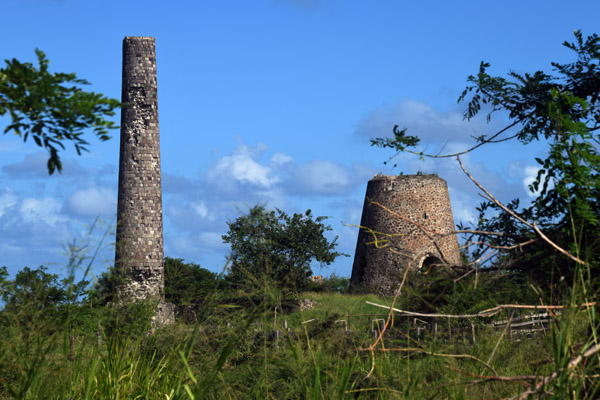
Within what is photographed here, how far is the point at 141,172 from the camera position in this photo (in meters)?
18.9

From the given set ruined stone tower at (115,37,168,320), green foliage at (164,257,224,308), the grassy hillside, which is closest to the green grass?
the grassy hillside

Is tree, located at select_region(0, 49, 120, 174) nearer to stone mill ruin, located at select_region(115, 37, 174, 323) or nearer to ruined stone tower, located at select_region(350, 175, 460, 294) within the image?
stone mill ruin, located at select_region(115, 37, 174, 323)

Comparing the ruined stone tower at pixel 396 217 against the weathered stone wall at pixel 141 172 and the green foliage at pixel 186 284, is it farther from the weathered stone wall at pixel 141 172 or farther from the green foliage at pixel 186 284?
the weathered stone wall at pixel 141 172

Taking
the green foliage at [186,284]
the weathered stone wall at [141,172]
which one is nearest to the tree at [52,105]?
the weathered stone wall at [141,172]

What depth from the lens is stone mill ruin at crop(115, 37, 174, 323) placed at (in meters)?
18.8

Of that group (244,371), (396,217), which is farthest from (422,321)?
(396,217)

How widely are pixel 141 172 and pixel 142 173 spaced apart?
0.15 ft

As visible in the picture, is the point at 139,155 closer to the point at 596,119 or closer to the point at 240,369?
the point at 240,369

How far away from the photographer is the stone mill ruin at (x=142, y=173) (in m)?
18.8

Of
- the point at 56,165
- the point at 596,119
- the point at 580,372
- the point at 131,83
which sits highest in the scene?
the point at 131,83

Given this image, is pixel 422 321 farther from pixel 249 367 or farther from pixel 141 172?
pixel 141 172

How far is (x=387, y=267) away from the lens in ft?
77.6

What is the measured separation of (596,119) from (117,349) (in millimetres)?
4372

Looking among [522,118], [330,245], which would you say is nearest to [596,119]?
[522,118]
